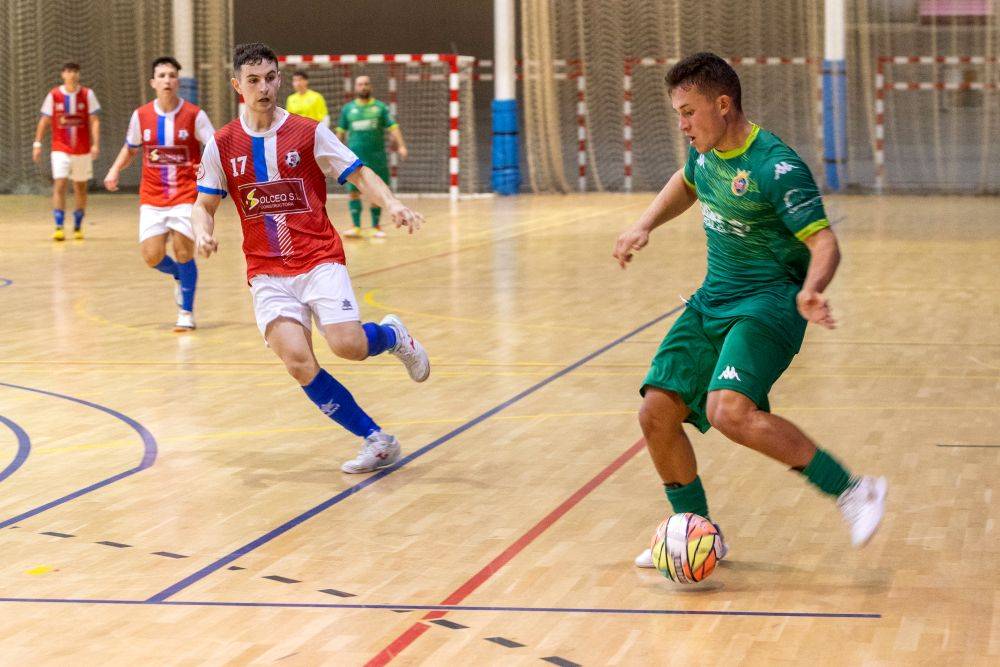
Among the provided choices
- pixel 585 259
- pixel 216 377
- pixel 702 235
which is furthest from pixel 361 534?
pixel 702 235

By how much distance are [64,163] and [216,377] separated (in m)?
9.47

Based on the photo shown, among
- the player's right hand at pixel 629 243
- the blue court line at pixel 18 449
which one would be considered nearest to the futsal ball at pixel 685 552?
the player's right hand at pixel 629 243

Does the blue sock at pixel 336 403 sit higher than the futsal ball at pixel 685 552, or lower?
higher

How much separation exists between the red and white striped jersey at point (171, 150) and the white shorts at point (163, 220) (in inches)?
1.5

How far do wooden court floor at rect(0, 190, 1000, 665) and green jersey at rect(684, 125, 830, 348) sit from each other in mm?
821

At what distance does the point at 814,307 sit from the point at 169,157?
22.0ft

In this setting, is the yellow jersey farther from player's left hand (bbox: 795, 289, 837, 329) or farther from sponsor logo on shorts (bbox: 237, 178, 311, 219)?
player's left hand (bbox: 795, 289, 837, 329)

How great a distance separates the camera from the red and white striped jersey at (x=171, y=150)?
988cm

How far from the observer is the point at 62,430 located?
6.80 m

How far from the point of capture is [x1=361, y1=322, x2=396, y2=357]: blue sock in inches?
242

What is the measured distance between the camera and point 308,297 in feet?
19.8

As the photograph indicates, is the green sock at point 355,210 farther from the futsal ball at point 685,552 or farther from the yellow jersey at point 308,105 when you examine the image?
the futsal ball at point 685,552

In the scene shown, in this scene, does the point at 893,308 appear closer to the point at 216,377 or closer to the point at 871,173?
the point at 216,377

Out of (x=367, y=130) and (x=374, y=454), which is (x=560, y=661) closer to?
(x=374, y=454)
